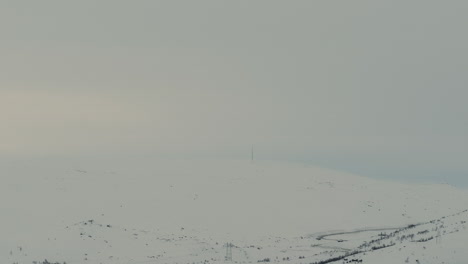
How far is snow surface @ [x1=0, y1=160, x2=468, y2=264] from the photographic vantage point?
41531 millimetres

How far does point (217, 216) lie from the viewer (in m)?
65.8

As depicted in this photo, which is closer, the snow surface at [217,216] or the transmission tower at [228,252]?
the snow surface at [217,216]

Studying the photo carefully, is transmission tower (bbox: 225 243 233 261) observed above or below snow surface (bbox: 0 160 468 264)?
below

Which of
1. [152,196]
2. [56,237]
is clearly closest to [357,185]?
[152,196]

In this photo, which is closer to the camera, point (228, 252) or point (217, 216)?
point (228, 252)

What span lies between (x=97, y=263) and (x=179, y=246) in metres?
9.08

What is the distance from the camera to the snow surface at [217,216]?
41531 millimetres

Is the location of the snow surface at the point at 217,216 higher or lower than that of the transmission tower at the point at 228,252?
higher

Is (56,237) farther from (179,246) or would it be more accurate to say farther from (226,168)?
(226,168)

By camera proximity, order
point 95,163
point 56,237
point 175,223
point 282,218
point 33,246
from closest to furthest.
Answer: point 33,246, point 56,237, point 175,223, point 282,218, point 95,163

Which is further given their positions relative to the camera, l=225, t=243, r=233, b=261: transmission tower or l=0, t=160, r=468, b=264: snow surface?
l=225, t=243, r=233, b=261: transmission tower

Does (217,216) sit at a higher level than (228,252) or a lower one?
higher

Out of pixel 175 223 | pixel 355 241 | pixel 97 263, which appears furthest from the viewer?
pixel 175 223

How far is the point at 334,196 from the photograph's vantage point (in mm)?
80938
